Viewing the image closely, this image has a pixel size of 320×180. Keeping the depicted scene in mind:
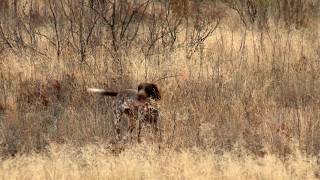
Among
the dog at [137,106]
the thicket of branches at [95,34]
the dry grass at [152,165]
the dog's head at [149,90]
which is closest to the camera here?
the dry grass at [152,165]

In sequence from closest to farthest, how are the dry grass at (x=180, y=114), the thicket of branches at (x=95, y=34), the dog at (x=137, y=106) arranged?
the dry grass at (x=180, y=114)
the dog at (x=137, y=106)
the thicket of branches at (x=95, y=34)

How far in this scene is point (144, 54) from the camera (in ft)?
27.9

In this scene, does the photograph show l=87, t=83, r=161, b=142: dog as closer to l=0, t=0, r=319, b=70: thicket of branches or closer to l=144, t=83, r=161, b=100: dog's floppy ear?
l=144, t=83, r=161, b=100: dog's floppy ear

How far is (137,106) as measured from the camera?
6000 mm

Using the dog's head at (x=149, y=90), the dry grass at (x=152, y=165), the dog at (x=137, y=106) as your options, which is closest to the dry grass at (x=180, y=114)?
the dry grass at (x=152, y=165)

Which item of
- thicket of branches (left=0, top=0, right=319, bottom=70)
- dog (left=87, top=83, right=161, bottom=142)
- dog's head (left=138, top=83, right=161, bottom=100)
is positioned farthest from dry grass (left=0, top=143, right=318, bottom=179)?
thicket of branches (left=0, top=0, right=319, bottom=70)

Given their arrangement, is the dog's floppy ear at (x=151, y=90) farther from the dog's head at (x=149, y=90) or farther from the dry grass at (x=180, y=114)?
the dry grass at (x=180, y=114)

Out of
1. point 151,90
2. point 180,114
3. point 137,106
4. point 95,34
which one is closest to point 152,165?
point 137,106

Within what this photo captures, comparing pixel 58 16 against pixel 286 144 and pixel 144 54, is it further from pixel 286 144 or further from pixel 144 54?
pixel 286 144

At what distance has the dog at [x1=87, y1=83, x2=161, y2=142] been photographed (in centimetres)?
600

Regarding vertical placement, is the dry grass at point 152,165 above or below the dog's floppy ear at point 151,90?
below

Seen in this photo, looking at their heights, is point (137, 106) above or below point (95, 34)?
below

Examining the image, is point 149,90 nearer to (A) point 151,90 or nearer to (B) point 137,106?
(A) point 151,90

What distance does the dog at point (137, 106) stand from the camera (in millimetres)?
6004
